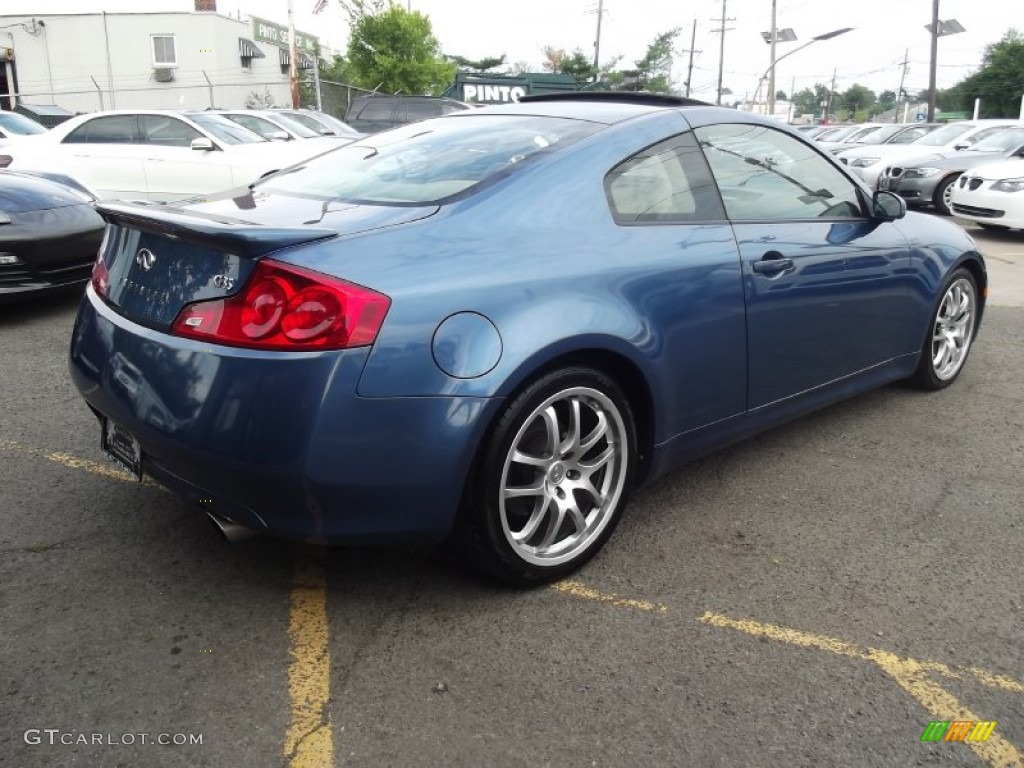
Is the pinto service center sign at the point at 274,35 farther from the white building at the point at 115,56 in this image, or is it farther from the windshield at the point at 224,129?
the windshield at the point at 224,129

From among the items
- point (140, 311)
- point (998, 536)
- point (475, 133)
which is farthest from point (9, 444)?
point (998, 536)

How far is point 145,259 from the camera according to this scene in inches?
100

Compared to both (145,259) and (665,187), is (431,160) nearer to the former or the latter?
(665,187)

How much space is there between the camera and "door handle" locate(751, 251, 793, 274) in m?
3.17

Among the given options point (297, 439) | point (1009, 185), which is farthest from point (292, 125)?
point (297, 439)

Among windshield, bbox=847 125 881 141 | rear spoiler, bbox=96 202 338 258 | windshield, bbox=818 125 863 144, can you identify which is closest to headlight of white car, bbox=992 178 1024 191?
windshield, bbox=847 125 881 141

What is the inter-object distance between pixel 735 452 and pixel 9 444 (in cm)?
311

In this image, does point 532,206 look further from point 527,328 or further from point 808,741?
point 808,741

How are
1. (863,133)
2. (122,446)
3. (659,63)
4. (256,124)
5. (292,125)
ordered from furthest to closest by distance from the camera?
(659,63) → (863,133) → (292,125) → (256,124) → (122,446)

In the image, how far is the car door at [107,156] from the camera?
987cm

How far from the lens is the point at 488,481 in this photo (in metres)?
2.44

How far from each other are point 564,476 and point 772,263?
46.4 inches

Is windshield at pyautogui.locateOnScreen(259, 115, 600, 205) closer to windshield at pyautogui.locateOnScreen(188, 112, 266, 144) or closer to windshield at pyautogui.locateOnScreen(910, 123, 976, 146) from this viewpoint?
windshield at pyautogui.locateOnScreen(188, 112, 266, 144)

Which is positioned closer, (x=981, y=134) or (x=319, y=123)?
(x=319, y=123)
